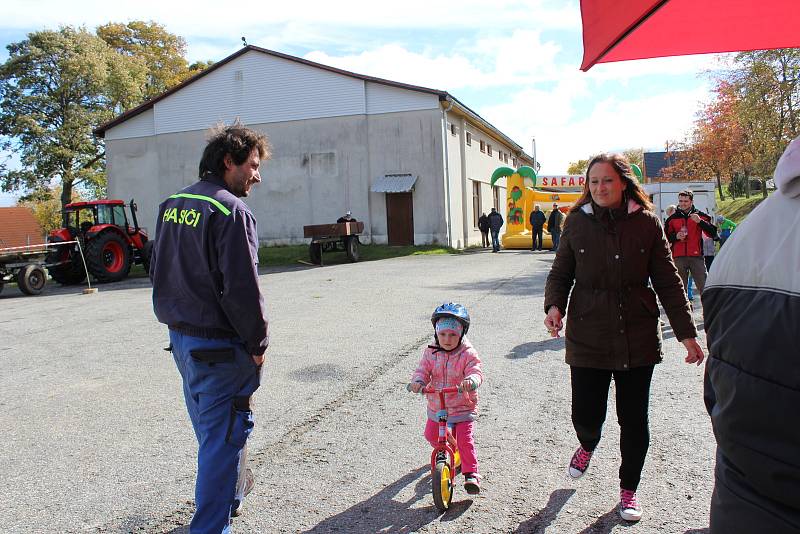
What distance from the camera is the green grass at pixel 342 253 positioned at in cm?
2264

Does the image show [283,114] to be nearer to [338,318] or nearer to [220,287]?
[338,318]

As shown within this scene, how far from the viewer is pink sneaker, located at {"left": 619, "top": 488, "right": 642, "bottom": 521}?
10.4 feet

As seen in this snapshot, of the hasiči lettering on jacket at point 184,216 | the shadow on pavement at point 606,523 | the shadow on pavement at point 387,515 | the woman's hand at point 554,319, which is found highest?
the hasiči lettering on jacket at point 184,216

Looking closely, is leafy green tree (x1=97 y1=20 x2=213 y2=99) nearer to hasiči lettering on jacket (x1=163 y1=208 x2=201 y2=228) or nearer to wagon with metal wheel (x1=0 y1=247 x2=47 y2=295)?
wagon with metal wheel (x1=0 y1=247 x2=47 y2=295)

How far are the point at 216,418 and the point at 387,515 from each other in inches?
43.5

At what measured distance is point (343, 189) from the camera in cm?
2644

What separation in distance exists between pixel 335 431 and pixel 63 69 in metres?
36.6

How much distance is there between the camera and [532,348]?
707 centimetres

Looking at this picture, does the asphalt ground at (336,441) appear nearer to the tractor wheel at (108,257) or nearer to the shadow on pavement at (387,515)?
the shadow on pavement at (387,515)

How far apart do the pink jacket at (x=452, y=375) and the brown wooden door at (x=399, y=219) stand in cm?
2222

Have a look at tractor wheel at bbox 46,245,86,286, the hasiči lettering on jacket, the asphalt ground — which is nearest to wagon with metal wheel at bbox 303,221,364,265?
tractor wheel at bbox 46,245,86,286

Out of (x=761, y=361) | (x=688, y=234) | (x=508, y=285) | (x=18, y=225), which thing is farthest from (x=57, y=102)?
(x=761, y=361)

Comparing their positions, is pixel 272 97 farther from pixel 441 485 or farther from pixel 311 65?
pixel 441 485

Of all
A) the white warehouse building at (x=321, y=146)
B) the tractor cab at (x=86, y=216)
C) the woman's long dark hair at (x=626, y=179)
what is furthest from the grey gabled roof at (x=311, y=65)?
the woman's long dark hair at (x=626, y=179)
